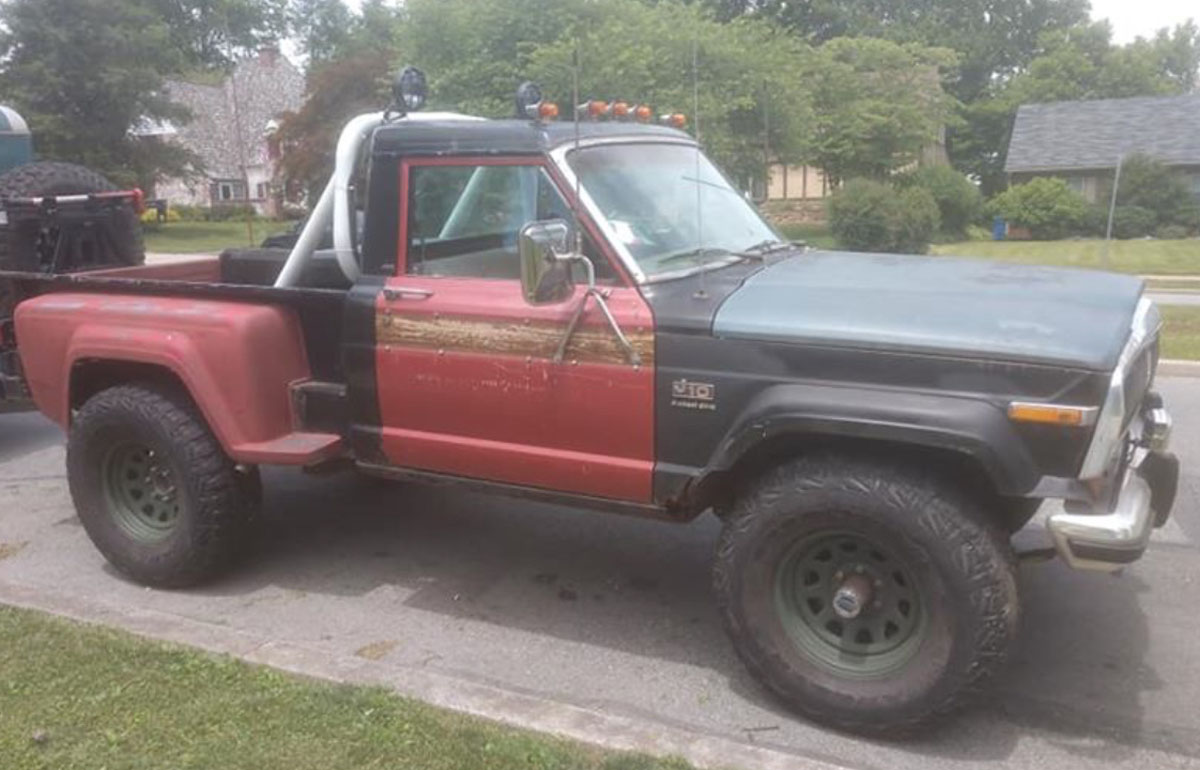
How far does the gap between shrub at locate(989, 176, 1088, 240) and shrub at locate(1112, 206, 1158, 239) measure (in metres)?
1.03

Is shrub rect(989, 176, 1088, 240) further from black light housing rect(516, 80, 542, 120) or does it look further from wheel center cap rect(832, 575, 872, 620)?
wheel center cap rect(832, 575, 872, 620)

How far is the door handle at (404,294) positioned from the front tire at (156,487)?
1.07 meters

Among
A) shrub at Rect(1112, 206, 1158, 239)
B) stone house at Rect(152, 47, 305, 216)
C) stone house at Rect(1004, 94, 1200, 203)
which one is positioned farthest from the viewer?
stone house at Rect(1004, 94, 1200, 203)

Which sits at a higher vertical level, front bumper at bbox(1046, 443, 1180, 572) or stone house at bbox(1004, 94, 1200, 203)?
stone house at bbox(1004, 94, 1200, 203)

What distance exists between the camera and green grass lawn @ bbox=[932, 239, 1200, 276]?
2303 cm

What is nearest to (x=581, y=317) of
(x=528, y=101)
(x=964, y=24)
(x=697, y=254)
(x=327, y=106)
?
(x=697, y=254)

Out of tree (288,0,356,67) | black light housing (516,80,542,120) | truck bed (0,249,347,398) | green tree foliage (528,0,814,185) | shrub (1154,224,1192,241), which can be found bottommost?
shrub (1154,224,1192,241)

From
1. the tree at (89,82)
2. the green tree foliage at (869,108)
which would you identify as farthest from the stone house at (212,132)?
the green tree foliage at (869,108)

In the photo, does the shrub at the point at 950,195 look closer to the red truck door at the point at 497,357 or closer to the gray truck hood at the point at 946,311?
the gray truck hood at the point at 946,311

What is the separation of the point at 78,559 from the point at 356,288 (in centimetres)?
212

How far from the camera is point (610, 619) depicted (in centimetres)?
468

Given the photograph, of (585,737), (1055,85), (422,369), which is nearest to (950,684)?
(585,737)

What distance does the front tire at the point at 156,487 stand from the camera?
4.77m

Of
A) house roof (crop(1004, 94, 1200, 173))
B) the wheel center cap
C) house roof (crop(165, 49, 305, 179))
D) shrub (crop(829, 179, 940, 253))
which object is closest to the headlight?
the wheel center cap
